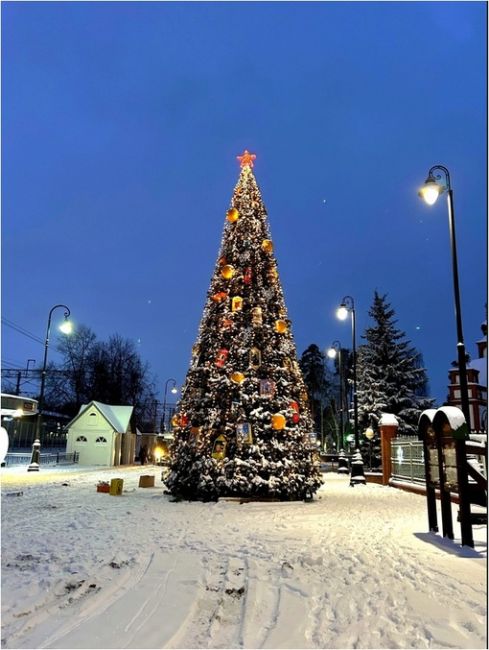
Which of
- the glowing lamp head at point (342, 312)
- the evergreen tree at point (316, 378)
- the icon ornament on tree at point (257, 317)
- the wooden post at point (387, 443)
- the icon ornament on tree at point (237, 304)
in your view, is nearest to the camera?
the icon ornament on tree at point (257, 317)

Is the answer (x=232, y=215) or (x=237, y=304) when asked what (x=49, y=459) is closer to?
(x=237, y=304)

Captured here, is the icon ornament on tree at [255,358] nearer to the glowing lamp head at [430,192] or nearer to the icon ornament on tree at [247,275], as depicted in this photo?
the icon ornament on tree at [247,275]

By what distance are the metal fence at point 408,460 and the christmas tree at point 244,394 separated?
4.50 metres

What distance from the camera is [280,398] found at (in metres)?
13.4

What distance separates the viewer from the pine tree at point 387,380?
31250mm

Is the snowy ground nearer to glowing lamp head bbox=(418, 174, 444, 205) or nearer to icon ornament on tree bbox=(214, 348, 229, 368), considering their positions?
icon ornament on tree bbox=(214, 348, 229, 368)

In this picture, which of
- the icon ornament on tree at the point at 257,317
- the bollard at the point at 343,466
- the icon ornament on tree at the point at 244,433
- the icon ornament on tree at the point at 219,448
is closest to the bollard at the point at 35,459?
the icon ornament on tree at the point at 219,448

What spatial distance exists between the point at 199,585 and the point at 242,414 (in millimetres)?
7700

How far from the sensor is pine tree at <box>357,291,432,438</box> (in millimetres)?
31250

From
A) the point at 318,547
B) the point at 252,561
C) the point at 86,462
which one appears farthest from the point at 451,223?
the point at 86,462

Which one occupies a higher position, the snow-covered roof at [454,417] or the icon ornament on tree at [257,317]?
the icon ornament on tree at [257,317]

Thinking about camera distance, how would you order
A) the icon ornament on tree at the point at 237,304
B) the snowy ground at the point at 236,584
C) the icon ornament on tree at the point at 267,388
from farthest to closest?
the icon ornament on tree at the point at 237,304
the icon ornament on tree at the point at 267,388
the snowy ground at the point at 236,584

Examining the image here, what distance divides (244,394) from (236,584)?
25.9 feet

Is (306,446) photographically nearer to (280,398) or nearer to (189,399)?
(280,398)
